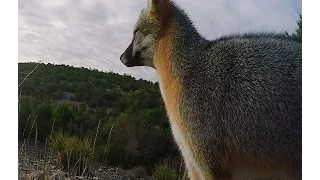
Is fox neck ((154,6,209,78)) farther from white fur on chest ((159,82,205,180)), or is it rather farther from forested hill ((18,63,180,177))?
forested hill ((18,63,180,177))

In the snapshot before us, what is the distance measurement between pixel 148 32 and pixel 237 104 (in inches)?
56.8

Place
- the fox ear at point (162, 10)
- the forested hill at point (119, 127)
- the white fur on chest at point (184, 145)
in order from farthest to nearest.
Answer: the forested hill at point (119, 127) → the fox ear at point (162, 10) → the white fur on chest at point (184, 145)

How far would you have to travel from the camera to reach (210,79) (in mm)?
3779

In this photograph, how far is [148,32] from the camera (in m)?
4.47

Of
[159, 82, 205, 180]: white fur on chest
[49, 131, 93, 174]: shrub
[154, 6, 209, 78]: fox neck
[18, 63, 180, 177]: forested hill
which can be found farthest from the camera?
[18, 63, 180, 177]: forested hill

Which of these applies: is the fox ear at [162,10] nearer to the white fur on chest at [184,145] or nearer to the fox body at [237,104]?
the fox body at [237,104]

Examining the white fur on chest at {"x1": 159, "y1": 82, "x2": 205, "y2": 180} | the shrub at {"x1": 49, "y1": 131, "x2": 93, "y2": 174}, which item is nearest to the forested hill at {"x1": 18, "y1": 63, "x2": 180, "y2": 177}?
the shrub at {"x1": 49, "y1": 131, "x2": 93, "y2": 174}

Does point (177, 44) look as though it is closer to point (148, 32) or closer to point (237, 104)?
point (148, 32)

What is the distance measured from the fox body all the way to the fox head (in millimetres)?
312

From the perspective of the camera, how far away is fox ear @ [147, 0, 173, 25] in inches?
172

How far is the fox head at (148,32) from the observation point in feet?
14.4

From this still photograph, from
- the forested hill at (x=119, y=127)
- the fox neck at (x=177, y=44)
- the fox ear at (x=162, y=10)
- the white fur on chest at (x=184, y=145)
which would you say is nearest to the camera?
the white fur on chest at (x=184, y=145)

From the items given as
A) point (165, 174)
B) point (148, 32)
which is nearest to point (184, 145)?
point (148, 32)

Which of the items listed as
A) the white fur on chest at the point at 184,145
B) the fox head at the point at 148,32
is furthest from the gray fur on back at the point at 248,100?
the fox head at the point at 148,32
